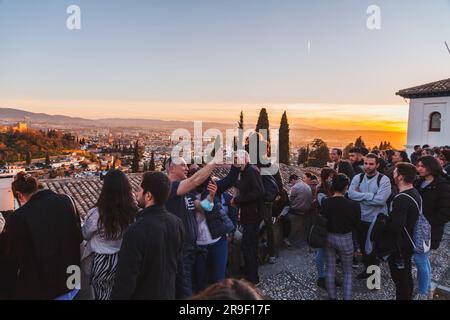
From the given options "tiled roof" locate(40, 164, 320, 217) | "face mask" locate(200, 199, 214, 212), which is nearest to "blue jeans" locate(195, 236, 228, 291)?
"face mask" locate(200, 199, 214, 212)

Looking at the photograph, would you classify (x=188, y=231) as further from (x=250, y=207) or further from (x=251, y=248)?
(x=251, y=248)

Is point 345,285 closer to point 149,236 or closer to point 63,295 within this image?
point 149,236

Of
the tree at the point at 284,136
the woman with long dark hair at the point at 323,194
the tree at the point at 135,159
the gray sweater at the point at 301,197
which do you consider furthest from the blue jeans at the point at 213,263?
the tree at the point at 284,136

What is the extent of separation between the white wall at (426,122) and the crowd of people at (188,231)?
2266 cm

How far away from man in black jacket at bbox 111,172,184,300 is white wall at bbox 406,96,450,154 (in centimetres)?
2619

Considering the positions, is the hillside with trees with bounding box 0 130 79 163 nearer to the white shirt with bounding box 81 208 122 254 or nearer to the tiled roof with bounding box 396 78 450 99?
the white shirt with bounding box 81 208 122 254

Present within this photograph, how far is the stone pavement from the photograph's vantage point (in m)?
4.30

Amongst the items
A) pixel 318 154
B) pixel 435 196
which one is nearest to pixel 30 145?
pixel 435 196

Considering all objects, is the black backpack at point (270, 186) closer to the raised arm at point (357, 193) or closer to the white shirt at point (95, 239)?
the raised arm at point (357, 193)

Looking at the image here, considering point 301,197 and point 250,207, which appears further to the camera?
point 301,197

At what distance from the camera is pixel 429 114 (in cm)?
2417

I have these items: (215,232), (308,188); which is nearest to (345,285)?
(215,232)

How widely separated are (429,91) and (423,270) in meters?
24.2
